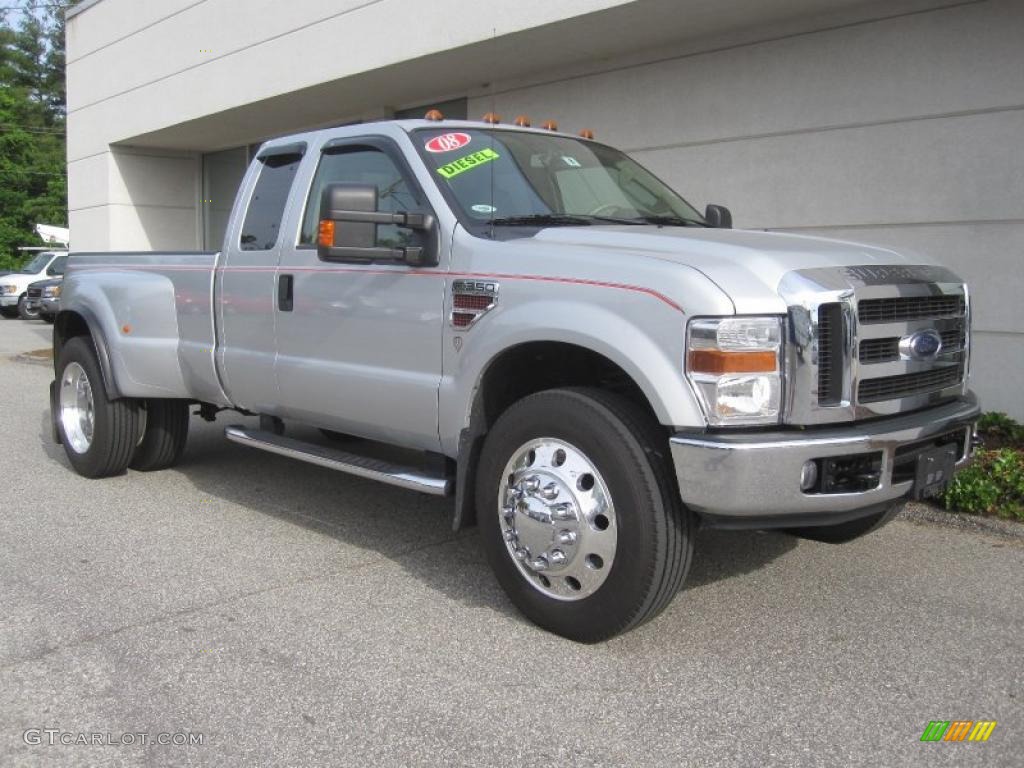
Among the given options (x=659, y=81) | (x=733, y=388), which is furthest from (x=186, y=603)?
(x=659, y=81)

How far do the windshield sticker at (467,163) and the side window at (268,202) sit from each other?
1.21 metres

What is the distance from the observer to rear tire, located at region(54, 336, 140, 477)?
647 centimetres

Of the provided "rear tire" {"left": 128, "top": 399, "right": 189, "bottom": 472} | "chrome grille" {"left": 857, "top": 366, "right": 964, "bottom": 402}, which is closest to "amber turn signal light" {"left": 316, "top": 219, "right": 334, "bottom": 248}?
"chrome grille" {"left": 857, "top": 366, "right": 964, "bottom": 402}

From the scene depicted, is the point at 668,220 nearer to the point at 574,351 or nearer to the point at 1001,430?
the point at 574,351

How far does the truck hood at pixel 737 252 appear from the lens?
3.44 m

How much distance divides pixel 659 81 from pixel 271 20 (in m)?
6.67

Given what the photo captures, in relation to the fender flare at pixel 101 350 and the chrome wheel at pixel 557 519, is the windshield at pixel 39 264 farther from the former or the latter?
the chrome wheel at pixel 557 519

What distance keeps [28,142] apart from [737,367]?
52.7 m

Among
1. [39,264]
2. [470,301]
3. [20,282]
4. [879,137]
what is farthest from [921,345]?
[39,264]

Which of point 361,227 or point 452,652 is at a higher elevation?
point 361,227

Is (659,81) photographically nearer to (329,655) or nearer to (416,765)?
(329,655)

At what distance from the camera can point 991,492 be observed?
5.67 meters

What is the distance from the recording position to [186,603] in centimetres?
433

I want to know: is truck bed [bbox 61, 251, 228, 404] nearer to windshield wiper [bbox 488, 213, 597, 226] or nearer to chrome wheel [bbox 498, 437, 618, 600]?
windshield wiper [bbox 488, 213, 597, 226]
